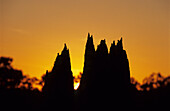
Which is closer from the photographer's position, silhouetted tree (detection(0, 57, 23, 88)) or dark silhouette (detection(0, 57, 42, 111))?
dark silhouette (detection(0, 57, 42, 111))

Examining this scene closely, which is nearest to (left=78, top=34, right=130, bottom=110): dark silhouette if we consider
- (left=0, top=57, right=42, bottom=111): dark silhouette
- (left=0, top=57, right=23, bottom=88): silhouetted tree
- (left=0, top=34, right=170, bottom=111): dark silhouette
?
(left=0, top=34, right=170, bottom=111): dark silhouette

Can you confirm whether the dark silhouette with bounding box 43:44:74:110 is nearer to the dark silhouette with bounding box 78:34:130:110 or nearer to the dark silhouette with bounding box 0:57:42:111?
the dark silhouette with bounding box 78:34:130:110

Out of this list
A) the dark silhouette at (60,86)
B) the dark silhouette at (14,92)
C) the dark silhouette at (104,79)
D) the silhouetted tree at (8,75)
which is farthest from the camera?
the silhouetted tree at (8,75)

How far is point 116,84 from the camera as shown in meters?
22.8

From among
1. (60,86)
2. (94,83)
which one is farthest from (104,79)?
(60,86)

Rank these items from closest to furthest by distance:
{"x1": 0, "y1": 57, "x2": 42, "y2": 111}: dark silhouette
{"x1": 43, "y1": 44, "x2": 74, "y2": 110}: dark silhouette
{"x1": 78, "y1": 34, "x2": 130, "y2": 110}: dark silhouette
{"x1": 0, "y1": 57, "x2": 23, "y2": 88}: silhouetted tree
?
{"x1": 78, "y1": 34, "x2": 130, "y2": 110}: dark silhouette, {"x1": 43, "y1": 44, "x2": 74, "y2": 110}: dark silhouette, {"x1": 0, "y1": 57, "x2": 42, "y2": 111}: dark silhouette, {"x1": 0, "y1": 57, "x2": 23, "y2": 88}: silhouetted tree

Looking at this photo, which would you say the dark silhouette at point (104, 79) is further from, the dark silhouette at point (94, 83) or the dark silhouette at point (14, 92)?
the dark silhouette at point (14, 92)

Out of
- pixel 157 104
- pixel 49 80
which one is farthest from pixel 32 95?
pixel 49 80

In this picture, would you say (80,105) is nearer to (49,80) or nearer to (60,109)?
(60,109)

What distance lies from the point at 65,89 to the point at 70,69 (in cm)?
149

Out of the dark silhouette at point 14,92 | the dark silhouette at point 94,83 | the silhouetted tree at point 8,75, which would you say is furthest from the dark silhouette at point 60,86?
the silhouetted tree at point 8,75

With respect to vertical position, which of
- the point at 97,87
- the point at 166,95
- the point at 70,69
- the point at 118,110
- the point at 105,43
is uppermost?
the point at 166,95

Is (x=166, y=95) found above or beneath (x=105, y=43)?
above

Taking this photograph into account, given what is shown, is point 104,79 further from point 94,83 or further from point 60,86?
point 60,86
